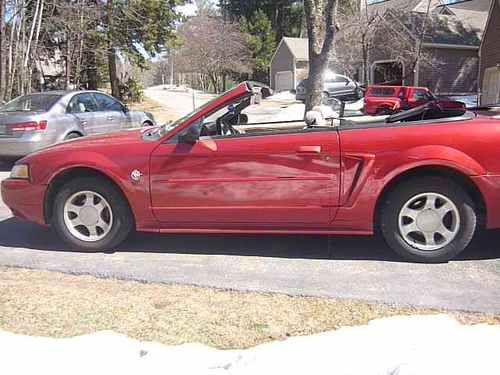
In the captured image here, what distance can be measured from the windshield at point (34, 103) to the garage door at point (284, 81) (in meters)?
37.4

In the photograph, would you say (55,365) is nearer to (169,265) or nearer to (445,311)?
(169,265)

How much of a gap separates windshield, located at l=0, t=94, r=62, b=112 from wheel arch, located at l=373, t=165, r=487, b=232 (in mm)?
7717

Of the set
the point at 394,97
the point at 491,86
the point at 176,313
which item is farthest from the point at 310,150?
the point at 491,86

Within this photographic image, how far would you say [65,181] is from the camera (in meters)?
5.06

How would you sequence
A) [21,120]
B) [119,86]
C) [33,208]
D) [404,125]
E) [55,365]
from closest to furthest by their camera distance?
[55,365], [404,125], [33,208], [21,120], [119,86]

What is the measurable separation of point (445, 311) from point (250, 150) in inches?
75.5

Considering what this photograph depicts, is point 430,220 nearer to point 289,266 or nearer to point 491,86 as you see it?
point 289,266

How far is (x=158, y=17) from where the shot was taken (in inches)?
994

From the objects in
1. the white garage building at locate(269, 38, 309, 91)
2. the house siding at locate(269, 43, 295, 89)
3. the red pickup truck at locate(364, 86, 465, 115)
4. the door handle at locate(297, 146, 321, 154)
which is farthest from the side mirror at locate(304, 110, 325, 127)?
the house siding at locate(269, 43, 295, 89)

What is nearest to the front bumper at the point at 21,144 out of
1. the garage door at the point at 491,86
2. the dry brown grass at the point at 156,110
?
the dry brown grass at the point at 156,110

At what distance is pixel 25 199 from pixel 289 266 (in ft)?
8.09

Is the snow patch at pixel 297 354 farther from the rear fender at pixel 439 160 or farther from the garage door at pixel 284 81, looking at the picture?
the garage door at pixel 284 81

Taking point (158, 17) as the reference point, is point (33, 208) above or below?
below

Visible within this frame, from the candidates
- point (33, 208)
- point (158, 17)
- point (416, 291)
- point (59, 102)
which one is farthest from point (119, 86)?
point (416, 291)
